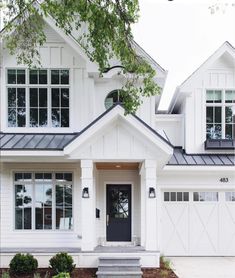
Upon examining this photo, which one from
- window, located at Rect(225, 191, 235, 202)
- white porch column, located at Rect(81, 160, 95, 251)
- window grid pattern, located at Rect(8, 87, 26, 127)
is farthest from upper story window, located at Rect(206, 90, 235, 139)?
window grid pattern, located at Rect(8, 87, 26, 127)

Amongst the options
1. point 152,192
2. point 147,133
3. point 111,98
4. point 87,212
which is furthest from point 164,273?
point 111,98

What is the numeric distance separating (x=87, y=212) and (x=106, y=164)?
1.96 m

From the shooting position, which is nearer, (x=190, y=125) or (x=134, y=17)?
(x=134, y=17)

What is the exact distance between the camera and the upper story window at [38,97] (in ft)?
41.7

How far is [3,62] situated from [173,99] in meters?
6.63

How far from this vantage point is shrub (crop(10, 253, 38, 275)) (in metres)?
9.90

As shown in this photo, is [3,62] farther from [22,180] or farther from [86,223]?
[86,223]

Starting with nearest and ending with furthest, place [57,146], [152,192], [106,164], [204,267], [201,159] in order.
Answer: [152,192] → [204,267] → [57,146] → [106,164] → [201,159]

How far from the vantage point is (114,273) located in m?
9.84

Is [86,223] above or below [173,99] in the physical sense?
below

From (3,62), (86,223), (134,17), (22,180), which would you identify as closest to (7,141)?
(22,180)

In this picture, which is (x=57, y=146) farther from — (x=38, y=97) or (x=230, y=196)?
(x=230, y=196)

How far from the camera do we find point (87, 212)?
1071cm

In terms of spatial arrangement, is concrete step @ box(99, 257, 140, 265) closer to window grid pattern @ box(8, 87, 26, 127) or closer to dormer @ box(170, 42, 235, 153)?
dormer @ box(170, 42, 235, 153)
